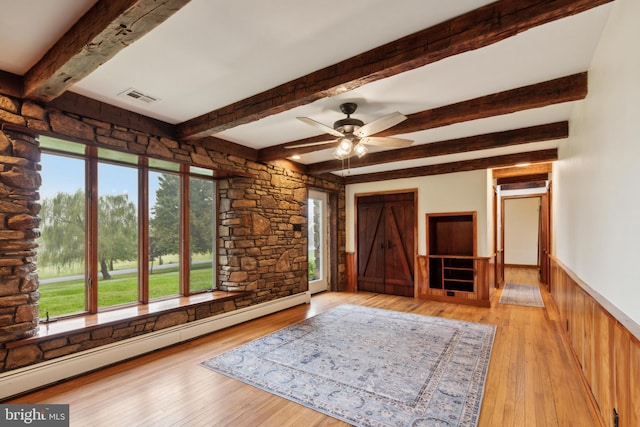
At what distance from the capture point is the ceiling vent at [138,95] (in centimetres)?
273

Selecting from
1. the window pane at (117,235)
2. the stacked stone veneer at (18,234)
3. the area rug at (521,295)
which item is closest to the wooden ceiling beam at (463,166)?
the area rug at (521,295)

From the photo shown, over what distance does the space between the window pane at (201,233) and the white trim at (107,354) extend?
667 mm

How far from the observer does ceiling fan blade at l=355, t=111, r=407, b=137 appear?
2637 mm

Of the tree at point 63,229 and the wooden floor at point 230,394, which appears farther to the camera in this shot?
the tree at point 63,229

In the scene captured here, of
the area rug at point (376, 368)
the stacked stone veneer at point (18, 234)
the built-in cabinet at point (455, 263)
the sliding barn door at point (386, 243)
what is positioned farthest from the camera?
the sliding barn door at point (386, 243)

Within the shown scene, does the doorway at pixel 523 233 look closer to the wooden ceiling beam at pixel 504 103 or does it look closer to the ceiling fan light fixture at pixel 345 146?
the wooden ceiling beam at pixel 504 103

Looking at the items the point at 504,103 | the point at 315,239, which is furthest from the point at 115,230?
the point at 504,103

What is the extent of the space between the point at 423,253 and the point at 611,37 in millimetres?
4704

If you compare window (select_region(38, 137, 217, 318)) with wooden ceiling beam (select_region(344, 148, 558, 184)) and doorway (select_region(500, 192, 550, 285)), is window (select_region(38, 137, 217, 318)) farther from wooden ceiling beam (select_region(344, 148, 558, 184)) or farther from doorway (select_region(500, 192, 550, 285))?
doorway (select_region(500, 192, 550, 285))

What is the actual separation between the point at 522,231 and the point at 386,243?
257 inches

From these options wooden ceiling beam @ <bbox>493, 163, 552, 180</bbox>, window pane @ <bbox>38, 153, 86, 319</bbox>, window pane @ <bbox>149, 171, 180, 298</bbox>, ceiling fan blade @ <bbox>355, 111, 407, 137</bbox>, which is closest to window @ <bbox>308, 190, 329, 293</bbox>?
window pane @ <bbox>149, 171, 180, 298</bbox>

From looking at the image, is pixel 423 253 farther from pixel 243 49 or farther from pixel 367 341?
pixel 243 49

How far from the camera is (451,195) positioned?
19.2ft

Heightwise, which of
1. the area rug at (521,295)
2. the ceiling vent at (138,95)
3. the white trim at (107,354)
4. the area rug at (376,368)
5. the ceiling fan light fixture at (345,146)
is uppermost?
the ceiling vent at (138,95)
